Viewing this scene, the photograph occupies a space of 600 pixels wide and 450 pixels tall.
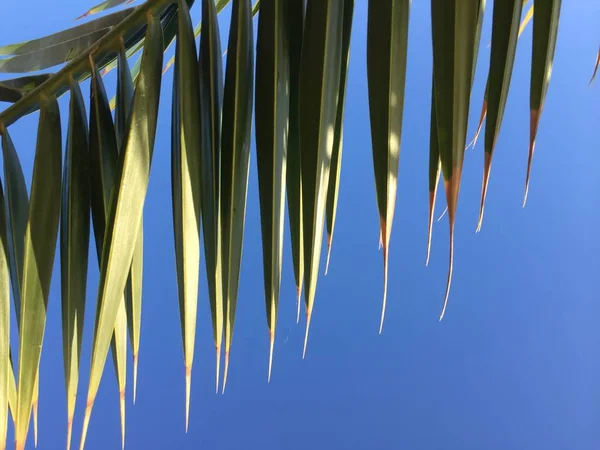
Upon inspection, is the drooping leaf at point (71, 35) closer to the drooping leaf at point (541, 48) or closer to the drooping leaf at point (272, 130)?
the drooping leaf at point (272, 130)

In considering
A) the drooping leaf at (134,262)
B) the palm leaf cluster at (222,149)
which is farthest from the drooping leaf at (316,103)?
the drooping leaf at (134,262)

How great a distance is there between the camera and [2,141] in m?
0.32

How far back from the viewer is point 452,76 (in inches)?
7.9

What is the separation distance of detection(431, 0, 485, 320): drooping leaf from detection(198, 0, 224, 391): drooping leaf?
113 millimetres

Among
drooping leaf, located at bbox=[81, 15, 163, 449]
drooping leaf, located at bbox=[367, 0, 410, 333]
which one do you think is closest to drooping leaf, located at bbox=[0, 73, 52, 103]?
drooping leaf, located at bbox=[81, 15, 163, 449]

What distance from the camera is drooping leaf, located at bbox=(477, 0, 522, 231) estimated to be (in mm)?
209

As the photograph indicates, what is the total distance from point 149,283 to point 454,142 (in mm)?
1984

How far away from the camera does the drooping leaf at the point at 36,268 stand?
0.85 feet

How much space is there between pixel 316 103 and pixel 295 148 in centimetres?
4

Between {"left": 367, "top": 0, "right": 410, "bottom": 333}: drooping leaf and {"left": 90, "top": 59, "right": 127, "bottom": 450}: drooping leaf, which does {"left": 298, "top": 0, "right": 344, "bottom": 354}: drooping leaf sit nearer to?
{"left": 367, "top": 0, "right": 410, "bottom": 333}: drooping leaf

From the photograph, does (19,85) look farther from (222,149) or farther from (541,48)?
(541,48)

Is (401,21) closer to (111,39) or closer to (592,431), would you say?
(111,39)

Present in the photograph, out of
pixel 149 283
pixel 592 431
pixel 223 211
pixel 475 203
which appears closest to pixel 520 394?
pixel 592 431

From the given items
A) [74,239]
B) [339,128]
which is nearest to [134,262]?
[74,239]
